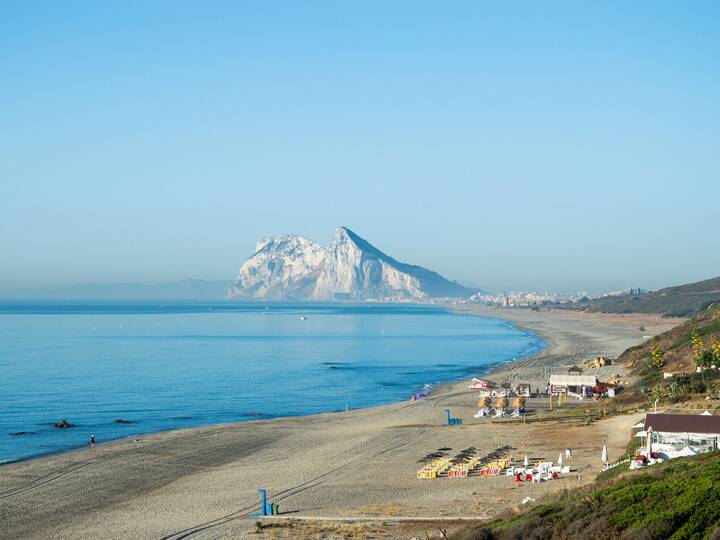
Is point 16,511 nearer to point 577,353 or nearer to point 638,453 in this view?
point 638,453

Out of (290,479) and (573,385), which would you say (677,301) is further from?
(290,479)

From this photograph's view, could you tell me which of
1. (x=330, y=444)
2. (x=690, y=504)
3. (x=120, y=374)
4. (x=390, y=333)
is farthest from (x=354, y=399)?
(x=390, y=333)

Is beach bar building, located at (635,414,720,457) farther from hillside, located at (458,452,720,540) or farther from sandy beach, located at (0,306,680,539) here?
hillside, located at (458,452,720,540)

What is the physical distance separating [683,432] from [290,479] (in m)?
12.2

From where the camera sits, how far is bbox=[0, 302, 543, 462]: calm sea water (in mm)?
44000

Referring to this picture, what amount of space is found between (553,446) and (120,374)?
44.2m

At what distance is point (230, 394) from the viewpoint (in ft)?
180

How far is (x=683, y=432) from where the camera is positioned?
2506cm

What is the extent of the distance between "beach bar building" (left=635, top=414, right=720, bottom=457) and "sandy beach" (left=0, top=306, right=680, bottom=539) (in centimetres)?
210

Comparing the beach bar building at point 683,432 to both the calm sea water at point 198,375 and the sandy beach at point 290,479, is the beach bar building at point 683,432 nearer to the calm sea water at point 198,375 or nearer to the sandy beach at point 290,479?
the sandy beach at point 290,479

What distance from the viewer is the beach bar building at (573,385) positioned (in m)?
48.1

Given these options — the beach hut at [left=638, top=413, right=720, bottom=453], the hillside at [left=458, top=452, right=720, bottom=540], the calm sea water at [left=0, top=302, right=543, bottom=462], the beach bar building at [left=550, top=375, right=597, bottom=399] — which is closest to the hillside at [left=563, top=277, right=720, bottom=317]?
the calm sea water at [left=0, top=302, right=543, bottom=462]

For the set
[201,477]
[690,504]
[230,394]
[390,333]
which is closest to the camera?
[690,504]

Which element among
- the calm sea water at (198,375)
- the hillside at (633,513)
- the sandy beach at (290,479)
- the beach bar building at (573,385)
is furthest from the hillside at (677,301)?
the hillside at (633,513)
